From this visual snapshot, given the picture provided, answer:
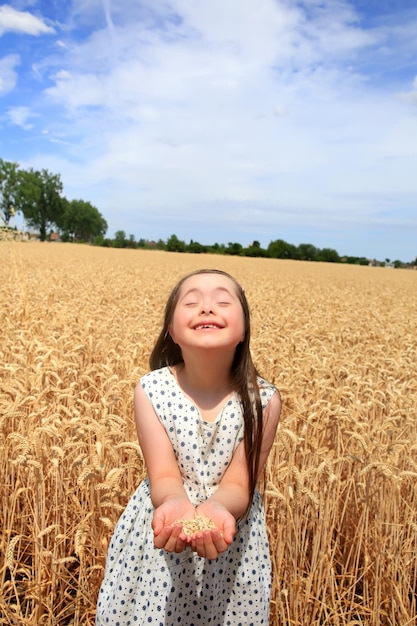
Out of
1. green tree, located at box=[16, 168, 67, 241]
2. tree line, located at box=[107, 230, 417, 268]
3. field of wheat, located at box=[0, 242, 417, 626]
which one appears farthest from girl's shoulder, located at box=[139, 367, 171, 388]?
green tree, located at box=[16, 168, 67, 241]

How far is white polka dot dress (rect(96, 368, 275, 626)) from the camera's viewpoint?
79.0 inches

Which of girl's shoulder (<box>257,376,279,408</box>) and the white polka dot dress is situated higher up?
girl's shoulder (<box>257,376,279,408</box>)

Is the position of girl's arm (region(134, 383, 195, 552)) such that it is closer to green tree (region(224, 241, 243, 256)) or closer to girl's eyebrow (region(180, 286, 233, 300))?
girl's eyebrow (region(180, 286, 233, 300))

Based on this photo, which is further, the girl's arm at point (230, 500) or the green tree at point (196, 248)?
the green tree at point (196, 248)

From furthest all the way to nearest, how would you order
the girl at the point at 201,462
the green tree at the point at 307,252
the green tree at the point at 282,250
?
the green tree at the point at 282,250 < the green tree at the point at 307,252 < the girl at the point at 201,462

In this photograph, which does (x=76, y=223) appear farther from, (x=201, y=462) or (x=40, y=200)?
(x=201, y=462)

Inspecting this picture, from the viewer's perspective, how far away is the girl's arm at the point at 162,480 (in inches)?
61.0

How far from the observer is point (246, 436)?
2049mm

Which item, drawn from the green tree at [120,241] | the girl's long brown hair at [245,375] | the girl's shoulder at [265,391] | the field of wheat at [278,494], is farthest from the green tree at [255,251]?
the girl's shoulder at [265,391]

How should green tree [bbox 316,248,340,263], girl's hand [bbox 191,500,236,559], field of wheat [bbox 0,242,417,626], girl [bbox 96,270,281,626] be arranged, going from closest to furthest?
girl's hand [bbox 191,500,236,559]
girl [bbox 96,270,281,626]
field of wheat [bbox 0,242,417,626]
green tree [bbox 316,248,340,263]

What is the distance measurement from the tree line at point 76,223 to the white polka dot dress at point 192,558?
90964 millimetres

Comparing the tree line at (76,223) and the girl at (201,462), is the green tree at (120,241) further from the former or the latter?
the girl at (201,462)

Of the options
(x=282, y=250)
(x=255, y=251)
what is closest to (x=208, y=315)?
(x=255, y=251)

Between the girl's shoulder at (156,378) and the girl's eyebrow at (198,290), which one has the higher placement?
the girl's eyebrow at (198,290)
